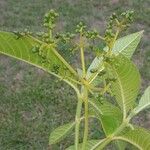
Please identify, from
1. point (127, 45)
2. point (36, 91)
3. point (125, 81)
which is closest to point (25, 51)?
point (125, 81)

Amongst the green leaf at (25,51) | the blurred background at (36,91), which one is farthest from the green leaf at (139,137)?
the blurred background at (36,91)

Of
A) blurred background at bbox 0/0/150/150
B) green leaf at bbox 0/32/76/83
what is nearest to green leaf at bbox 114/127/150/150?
green leaf at bbox 0/32/76/83

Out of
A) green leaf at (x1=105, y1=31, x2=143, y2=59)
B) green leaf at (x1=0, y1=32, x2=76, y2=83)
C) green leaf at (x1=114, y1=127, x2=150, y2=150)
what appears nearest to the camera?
green leaf at (x1=0, y1=32, x2=76, y2=83)

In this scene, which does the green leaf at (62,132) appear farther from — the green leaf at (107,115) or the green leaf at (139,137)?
the green leaf at (139,137)

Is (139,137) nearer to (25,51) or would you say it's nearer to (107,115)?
(107,115)

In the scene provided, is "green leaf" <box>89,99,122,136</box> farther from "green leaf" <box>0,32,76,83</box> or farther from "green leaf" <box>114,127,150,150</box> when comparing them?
"green leaf" <box>0,32,76,83</box>

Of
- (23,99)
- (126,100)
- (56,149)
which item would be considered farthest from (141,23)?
(126,100)
